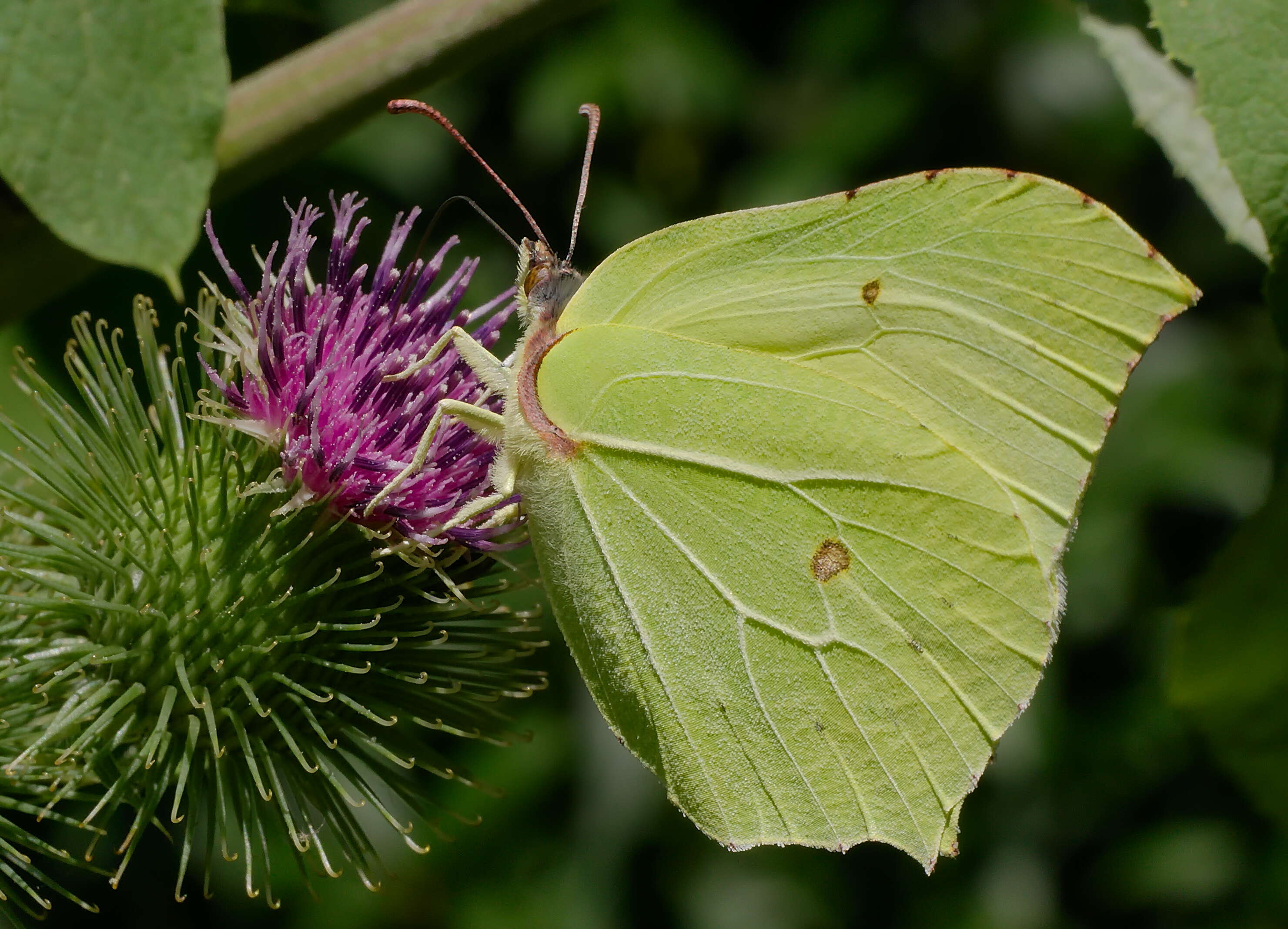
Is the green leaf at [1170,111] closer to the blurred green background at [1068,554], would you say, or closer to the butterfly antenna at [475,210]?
the blurred green background at [1068,554]

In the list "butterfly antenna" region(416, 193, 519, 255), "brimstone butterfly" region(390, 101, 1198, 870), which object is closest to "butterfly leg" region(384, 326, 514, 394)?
"brimstone butterfly" region(390, 101, 1198, 870)

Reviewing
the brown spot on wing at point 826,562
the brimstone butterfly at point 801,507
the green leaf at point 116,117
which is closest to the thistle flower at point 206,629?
the brimstone butterfly at point 801,507

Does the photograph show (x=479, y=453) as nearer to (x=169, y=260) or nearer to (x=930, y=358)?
(x=930, y=358)

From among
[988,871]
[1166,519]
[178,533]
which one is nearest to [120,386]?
[178,533]

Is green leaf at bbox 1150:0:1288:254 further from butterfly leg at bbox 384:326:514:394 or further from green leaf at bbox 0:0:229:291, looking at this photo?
green leaf at bbox 0:0:229:291

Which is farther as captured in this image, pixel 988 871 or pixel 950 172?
pixel 988 871

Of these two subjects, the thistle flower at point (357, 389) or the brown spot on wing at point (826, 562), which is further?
the brown spot on wing at point (826, 562)

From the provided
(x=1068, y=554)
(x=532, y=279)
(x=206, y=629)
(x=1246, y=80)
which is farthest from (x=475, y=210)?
(x=1068, y=554)
